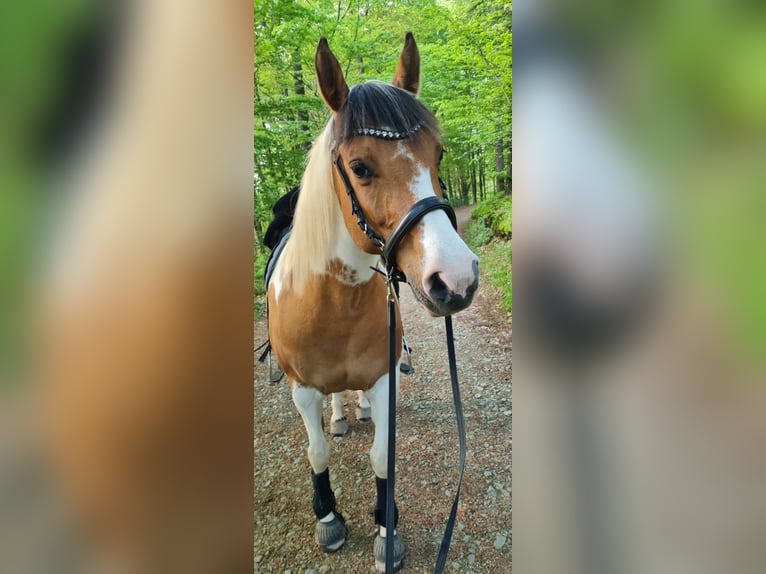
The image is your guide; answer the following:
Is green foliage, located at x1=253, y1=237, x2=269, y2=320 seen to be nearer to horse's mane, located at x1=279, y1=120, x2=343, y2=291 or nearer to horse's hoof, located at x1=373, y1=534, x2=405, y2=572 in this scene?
horse's mane, located at x1=279, y1=120, x2=343, y2=291

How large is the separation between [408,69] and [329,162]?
322 millimetres

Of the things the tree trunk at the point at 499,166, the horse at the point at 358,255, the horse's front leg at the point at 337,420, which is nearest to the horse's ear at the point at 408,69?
the horse at the point at 358,255

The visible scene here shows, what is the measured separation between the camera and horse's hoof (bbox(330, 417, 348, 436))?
1.29 meters

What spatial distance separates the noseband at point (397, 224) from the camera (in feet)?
2.31

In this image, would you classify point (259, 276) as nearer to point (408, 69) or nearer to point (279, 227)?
point (279, 227)

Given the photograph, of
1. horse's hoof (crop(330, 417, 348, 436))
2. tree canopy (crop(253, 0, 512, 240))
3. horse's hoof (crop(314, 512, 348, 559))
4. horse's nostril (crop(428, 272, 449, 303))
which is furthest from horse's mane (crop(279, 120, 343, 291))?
horse's hoof (crop(314, 512, 348, 559))

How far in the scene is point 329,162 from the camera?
88cm

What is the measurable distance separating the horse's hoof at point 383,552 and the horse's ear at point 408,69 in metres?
1.33

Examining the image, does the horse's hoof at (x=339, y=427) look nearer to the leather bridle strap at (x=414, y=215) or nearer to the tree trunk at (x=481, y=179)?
the leather bridle strap at (x=414, y=215)
